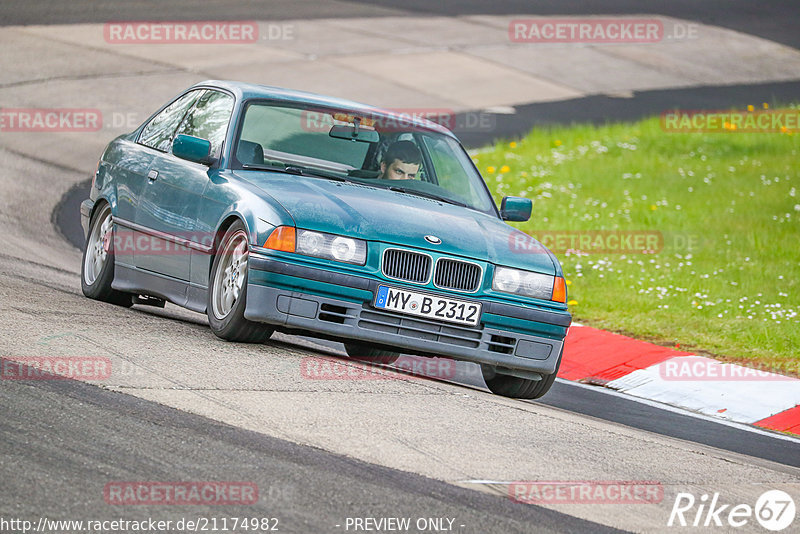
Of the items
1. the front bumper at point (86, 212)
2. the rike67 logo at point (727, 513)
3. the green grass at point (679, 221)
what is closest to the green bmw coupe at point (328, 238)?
the front bumper at point (86, 212)

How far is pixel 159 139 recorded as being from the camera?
915 cm

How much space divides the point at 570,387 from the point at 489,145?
11.5 m

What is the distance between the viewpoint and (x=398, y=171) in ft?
28.1

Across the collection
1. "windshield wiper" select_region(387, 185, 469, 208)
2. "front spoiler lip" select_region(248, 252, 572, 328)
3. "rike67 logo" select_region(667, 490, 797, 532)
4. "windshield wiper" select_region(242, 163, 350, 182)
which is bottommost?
"rike67 logo" select_region(667, 490, 797, 532)

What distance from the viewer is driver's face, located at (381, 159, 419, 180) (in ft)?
28.0

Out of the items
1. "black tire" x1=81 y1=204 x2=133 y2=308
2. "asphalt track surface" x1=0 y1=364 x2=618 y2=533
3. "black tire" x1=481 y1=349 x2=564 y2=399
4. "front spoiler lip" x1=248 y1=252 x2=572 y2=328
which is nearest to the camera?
"asphalt track surface" x1=0 y1=364 x2=618 y2=533

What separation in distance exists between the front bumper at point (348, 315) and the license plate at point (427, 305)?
0.12ft

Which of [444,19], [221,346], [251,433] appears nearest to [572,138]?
[444,19]

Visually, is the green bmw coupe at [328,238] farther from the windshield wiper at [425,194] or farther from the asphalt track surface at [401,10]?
the asphalt track surface at [401,10]

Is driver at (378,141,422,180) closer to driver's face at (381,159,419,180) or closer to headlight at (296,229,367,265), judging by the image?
driver's face at (381,159,419,180)

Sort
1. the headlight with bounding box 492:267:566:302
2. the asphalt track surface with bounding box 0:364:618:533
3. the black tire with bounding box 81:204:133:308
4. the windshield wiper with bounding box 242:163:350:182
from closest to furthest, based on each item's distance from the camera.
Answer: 1. the asphalt track surface with bounding box 0:364:618:533
2. the headlight with bounding box 492:267:566:302
3. the windshield wiper with bounding box 242:163:350:182
4. the black tire with bounding box 81:204:133:308

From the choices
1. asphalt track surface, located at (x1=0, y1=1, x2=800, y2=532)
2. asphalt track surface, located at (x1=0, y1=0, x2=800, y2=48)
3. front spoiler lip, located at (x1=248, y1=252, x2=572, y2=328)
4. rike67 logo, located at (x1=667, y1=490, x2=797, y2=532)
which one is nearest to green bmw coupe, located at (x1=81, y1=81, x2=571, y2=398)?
front spoiler lip, located at (x1=248, y1=252, x2=572, y2=328)

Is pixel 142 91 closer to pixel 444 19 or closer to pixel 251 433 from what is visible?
pixel 444 19

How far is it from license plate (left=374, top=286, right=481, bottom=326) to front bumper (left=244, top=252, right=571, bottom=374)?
0.12 feet
